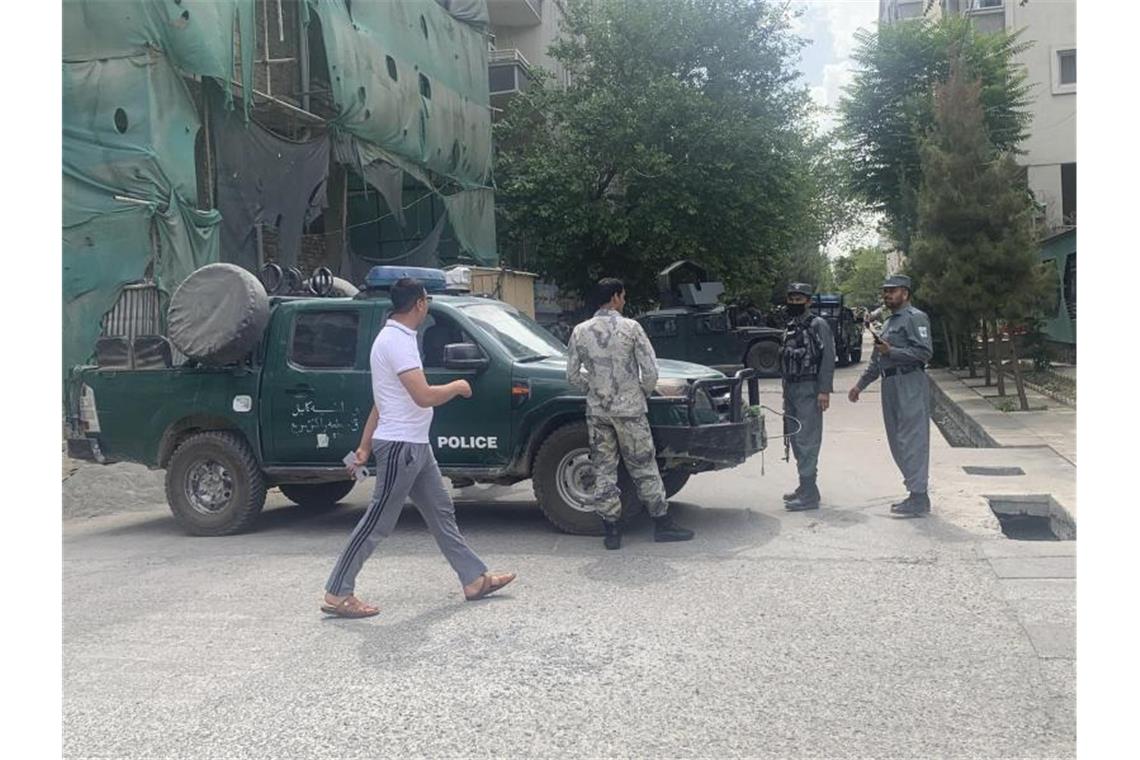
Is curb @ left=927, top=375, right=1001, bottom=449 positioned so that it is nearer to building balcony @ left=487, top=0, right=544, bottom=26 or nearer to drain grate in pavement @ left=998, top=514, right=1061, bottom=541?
drain grate in pavement @ left=998, top=514, right=1061, bottom=541

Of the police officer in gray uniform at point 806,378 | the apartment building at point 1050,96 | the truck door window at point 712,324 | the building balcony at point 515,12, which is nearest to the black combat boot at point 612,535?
the police officer in gray uniform at point 806,378

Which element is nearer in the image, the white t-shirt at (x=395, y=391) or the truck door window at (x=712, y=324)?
the white t-shirt at (x=395, y=391)

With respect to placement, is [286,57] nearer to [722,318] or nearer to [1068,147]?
[722,318]

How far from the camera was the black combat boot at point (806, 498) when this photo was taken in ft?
26.3

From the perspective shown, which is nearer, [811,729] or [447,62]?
[811,729]

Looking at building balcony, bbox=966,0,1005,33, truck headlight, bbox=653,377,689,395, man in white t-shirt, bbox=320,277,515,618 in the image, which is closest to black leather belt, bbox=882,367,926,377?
truck headlight, bbox=653,377,689,395

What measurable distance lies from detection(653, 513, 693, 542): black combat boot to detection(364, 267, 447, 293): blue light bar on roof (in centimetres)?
245

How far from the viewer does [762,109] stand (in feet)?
90.8

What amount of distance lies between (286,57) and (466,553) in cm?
1375

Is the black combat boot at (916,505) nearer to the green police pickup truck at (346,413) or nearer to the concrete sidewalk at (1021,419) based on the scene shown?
the green police pickup truck at (346,413)

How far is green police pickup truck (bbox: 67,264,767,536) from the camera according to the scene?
7.23m

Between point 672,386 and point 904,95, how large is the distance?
22.3 metres

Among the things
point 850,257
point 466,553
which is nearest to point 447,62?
point 466,553

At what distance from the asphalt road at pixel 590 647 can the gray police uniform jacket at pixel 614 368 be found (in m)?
0.98
